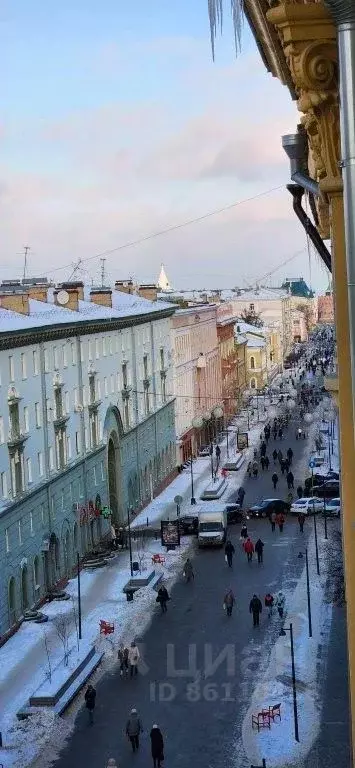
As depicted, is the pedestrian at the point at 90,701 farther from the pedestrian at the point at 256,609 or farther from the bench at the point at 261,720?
the pedestrian at the point at 256,609

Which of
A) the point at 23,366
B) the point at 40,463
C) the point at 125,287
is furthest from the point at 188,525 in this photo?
the point at 125,287

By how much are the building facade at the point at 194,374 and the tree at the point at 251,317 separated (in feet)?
169

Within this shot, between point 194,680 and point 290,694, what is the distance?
3.19 metres

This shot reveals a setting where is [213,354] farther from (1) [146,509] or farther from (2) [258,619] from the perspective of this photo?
(2) [258,619]

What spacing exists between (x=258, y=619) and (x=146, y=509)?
2437 centimetres

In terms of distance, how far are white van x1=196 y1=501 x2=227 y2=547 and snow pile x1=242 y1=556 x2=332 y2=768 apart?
469 inches

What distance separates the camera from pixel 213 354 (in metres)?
91.8

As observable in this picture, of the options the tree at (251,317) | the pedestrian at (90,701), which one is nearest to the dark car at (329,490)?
the pedestrian at (90,701)

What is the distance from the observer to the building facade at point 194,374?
7296 centimetres

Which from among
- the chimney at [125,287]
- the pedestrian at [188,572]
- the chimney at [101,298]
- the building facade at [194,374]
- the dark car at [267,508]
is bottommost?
the dark car at [267,508]

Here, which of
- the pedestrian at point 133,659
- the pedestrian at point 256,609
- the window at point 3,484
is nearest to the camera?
the pedestrian at point 133,659

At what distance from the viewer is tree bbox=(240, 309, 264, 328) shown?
146250 mm

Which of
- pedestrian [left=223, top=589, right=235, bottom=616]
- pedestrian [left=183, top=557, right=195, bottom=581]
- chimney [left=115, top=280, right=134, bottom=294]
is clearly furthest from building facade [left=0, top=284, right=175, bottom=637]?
A: pedestrian [left=223, top=589, right=235, bottom=616]

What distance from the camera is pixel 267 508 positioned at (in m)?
54.5
